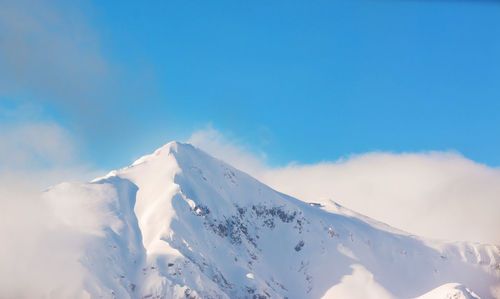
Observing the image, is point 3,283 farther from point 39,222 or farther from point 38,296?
point 39,222

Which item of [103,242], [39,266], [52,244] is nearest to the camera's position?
[39,266]

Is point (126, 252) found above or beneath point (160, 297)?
above

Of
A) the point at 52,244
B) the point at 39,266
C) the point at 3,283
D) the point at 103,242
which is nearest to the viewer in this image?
the point at 3,283

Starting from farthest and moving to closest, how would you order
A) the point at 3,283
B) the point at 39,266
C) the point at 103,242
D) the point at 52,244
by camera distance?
the point at 103,242 < the point at 52,244 < the point at 39,266 < the point at 3,283

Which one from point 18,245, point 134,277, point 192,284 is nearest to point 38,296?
point 18,245

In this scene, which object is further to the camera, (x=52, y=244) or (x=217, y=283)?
(x=217, y=283)

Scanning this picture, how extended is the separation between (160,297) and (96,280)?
23.9 meters

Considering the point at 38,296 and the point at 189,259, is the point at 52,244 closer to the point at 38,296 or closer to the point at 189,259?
the point at 38,296

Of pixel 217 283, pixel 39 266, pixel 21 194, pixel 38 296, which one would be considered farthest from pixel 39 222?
pixel 217 283

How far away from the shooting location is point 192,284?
610ft

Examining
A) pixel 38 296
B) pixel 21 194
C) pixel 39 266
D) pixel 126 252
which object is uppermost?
pixel 21 194

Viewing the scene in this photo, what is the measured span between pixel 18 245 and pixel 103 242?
31213 mm

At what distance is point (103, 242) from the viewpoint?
18975cm

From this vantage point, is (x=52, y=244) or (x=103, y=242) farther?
(x=103, y=242)
